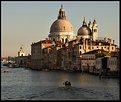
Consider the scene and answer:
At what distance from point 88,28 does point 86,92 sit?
48564mm

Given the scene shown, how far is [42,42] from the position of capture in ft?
233

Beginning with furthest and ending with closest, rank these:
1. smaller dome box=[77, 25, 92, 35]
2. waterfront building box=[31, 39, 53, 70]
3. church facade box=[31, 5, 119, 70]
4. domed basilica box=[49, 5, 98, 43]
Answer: domed basilica box=[49, 5, 98, 43] < waterfront building box=[31, 39, 53, 70] < smaller dome box=[77, 25, 92, 35] < church facade box=[31, 5, 119, 70]

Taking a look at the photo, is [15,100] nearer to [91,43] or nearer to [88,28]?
[91,43]

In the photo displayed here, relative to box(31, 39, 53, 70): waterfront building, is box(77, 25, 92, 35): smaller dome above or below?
above

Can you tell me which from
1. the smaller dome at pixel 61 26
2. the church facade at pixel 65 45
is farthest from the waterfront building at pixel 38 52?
the smaller dome at pixel 61 26

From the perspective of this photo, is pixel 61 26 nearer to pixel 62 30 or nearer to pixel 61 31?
pixel 62 30

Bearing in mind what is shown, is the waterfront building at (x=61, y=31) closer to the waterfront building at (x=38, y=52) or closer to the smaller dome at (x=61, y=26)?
the smaller dome at (x=61, y=26)

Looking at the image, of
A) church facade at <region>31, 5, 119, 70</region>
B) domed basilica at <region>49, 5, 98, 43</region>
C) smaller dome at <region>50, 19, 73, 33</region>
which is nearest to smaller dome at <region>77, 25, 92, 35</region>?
church facade at <region>31, 5, 119, 70</region>

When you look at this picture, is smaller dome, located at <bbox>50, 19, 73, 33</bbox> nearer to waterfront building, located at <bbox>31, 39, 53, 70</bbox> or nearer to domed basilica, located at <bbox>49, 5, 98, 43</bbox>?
domed basilica, located at <bbox>49, 5, 98, 43</bbox>

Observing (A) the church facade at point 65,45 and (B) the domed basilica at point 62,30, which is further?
(B) the domed basilica at point 62,30

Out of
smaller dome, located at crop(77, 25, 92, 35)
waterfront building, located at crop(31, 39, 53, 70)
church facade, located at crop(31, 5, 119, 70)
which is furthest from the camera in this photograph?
waterfront building, located at crop(31, 39, 53, 70)

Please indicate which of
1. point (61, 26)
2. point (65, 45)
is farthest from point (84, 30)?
point (61, 26)

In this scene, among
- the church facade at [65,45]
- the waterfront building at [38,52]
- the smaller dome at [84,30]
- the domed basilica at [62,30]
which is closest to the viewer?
the church facade at [65,45]

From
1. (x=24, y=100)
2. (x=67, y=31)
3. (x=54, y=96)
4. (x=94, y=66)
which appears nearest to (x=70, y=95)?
(x=54, y=96)
